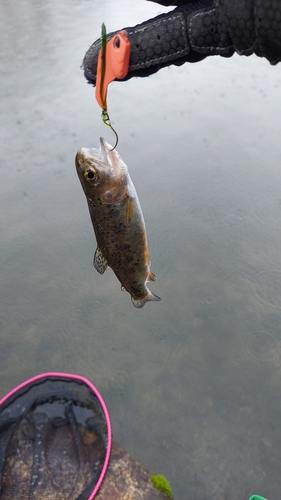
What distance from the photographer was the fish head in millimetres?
1449

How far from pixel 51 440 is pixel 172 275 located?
1528mm

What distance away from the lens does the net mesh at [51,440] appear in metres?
2.63

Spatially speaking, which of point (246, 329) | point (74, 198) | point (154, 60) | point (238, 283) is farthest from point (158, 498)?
point (74, 198)

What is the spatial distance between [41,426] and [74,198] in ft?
7.08

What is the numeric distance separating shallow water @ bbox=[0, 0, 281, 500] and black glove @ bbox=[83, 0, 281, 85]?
27 centimetres

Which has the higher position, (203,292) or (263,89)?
(263,89)

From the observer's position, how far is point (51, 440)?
285 cm

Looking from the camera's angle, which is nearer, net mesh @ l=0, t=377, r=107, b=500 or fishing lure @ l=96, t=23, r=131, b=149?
fishing lure @ l=96, t=23, r=131, b=149

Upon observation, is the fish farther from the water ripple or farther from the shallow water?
the water ripple

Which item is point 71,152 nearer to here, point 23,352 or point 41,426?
point 23,352

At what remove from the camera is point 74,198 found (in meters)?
4.12

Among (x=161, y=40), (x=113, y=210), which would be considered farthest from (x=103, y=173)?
(x=161, y=40)

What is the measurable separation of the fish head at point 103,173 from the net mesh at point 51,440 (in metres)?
1.75

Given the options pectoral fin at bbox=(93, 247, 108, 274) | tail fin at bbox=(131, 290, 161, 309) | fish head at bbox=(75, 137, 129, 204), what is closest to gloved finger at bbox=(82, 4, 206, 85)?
fish head at bbox=(75, 137, 129, 204)
